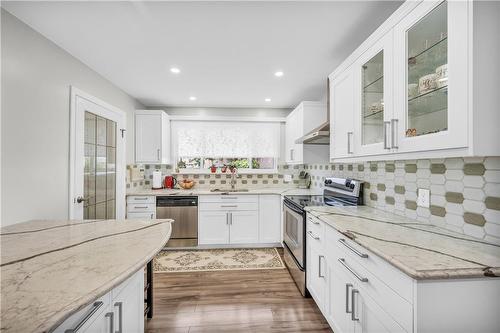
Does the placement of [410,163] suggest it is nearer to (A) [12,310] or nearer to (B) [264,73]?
(B) [264,73]

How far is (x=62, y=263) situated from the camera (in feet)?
3.12

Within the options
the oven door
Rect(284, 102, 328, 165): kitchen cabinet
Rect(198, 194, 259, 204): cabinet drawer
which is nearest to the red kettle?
Rect(198, 194, 259, 204): cabinet drawer

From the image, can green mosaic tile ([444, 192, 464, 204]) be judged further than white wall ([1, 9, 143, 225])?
No

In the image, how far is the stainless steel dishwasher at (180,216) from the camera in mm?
3406

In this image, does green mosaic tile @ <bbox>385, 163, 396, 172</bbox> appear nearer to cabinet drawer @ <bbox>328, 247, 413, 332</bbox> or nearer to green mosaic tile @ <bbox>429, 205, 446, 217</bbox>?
green mosaic tile @ <bbox>429, 205, 446, 217</bbox>

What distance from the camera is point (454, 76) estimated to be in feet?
3.16

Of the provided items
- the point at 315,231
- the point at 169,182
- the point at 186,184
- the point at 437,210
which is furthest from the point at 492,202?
the point at 169,182

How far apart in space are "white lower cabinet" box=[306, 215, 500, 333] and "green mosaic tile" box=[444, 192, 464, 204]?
0.52 metres

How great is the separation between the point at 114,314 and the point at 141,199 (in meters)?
2.64

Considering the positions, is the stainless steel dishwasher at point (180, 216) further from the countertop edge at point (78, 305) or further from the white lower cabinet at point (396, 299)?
the countertop edge at point (78, 305)

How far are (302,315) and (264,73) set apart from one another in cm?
251

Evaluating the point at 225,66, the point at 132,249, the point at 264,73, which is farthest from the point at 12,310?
the point at 264,73

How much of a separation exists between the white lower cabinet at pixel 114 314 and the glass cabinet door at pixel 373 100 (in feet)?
5.77

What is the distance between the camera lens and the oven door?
7.37 feet
